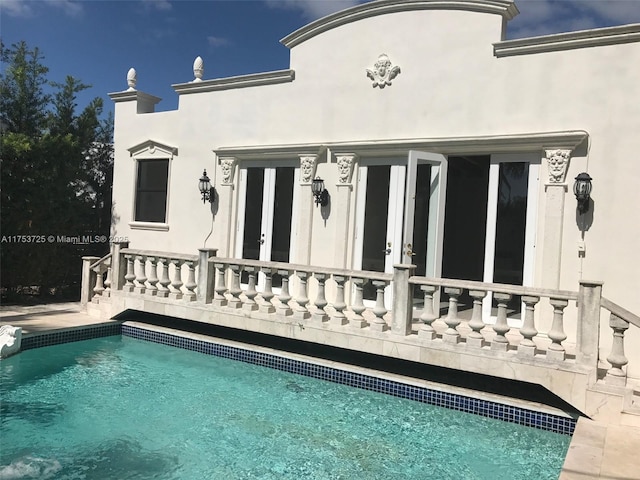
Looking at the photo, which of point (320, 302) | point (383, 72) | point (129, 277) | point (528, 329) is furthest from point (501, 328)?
point (129, 277)

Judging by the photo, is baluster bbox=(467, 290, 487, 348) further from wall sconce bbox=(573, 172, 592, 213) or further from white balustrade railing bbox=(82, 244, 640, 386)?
wall sconce bbox=(573, 172, 592, 213)

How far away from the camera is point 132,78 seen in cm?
1151

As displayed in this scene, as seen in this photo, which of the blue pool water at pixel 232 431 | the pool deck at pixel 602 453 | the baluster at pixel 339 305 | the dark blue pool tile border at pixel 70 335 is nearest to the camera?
the pool deck at pixel 602 453

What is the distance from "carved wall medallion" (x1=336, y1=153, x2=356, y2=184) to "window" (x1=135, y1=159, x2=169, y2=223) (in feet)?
14.1

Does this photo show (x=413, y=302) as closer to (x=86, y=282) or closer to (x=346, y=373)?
(x=346, y=373)

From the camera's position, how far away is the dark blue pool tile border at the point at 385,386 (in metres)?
5.64

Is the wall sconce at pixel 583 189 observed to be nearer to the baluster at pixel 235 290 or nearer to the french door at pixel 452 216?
the french door at pixel 452 216

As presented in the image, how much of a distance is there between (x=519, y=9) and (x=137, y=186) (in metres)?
8.35

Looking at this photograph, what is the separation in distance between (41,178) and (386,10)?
7835 millimetres

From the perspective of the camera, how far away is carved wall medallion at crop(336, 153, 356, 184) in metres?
8.60

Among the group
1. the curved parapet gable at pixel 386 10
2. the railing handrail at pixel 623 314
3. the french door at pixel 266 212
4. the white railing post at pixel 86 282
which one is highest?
the curved parapet gable at pixel 386 10

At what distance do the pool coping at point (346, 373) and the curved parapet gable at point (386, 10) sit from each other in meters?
5.46

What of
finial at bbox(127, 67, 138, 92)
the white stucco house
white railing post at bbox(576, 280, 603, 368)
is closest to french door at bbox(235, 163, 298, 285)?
the white stucco house

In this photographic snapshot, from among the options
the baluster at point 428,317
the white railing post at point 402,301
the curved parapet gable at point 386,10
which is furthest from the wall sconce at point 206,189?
the baluster at point 428,317
